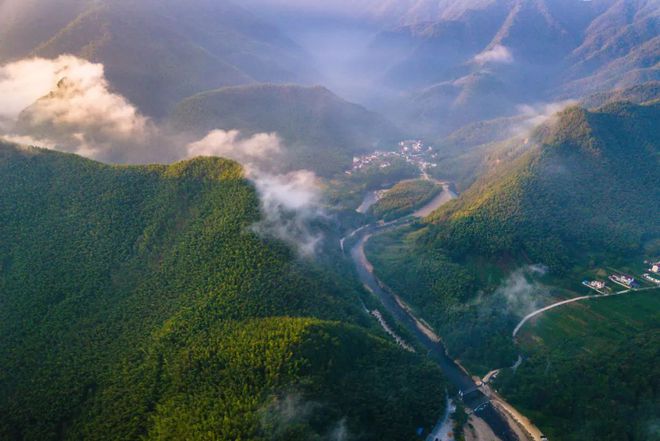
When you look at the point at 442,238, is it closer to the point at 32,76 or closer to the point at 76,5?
the point at 32,76

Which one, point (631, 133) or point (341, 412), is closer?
point (341, 412)

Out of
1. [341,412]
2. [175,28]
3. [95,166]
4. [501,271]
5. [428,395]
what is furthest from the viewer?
[175,28]

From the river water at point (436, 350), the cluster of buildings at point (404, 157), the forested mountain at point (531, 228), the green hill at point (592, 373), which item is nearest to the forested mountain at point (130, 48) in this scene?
the cluster of buildings at point (404, 157)

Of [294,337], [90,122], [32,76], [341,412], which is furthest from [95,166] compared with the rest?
[32,76]

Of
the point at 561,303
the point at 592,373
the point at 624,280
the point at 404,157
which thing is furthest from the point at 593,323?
the point at 404,157

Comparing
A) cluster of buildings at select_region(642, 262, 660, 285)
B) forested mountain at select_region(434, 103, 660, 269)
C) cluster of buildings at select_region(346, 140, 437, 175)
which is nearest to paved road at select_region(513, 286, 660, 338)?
cluster of buildings at select_region(642, 262, 660, 285)

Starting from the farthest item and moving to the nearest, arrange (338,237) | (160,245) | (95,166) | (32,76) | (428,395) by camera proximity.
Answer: (32,76) → (338,237) → (95,166) → (160,245) → (428,395)
